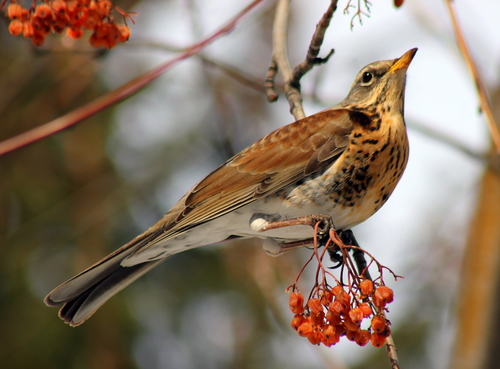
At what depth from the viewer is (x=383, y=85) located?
4.03 metres

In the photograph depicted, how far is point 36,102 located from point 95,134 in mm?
656

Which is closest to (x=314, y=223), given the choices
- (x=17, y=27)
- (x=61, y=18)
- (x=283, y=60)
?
(x=283, y=60)

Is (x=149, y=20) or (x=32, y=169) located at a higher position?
(x=149, y=20)

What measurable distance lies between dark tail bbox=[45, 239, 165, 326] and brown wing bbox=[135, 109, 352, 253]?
206 mm

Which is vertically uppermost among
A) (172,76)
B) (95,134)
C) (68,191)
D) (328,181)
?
(172,76)

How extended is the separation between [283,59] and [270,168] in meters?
0.67

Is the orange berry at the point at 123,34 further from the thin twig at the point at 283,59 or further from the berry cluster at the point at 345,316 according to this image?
the berry cluster at the point at 345,316

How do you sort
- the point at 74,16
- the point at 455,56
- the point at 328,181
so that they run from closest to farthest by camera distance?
the point at 74,16 < the point at 328,181 < the point at 455,56

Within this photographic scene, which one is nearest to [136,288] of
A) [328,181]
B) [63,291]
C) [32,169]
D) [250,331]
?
[250,331]

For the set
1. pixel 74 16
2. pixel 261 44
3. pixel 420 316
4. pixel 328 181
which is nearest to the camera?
pixel 74 16

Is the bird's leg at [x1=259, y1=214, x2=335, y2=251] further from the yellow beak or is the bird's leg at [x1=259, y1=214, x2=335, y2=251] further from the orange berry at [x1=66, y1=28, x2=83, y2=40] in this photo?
the orange berry at [x1=66, y1=28, x2=83, y2=40]

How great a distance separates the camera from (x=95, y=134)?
20.8ft

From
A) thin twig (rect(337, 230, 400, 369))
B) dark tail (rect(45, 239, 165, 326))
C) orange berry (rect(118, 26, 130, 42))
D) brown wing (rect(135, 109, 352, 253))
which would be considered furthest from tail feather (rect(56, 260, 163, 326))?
orange berry (rect(118, 26, 130, 42))

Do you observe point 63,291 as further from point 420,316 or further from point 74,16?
point 420,316
